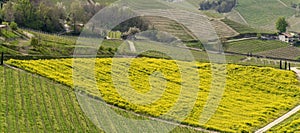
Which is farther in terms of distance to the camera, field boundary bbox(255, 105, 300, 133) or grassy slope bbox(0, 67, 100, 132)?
field boundary bbox(255, 105, 300, 133)

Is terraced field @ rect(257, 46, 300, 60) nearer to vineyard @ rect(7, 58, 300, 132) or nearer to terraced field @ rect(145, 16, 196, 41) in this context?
terraced field @ rect(145, 16, 196, 41)

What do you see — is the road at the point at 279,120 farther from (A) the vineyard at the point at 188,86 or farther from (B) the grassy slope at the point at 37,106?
(B) the grassy slope at the point at 37,106

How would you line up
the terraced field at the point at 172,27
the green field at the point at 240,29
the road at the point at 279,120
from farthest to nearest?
the green field at the point at 240,29 < the terraced field at the point at 172,27 < the road at the point at 279,120

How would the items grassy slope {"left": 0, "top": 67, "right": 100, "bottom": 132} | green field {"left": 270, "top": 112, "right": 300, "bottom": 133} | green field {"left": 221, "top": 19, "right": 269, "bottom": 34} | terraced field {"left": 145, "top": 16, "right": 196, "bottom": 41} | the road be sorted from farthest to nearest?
1. green field {"left": 221, "top": 19, "right": 269, "bottom": 34}
2. terraced field {"left": 145, "top": 16, "right": 196, "bottom": 41}
3. the road
4. green field {"left": 270, "top": 112, "right": 300, "bottom": 133}
5. grassy slope {"left": 0, "top": 67, "right": 100, "bottom": 132}

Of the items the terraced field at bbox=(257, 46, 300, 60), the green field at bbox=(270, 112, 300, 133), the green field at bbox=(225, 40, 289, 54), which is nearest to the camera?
the green field at bbox=(270, 112, 300, 133)

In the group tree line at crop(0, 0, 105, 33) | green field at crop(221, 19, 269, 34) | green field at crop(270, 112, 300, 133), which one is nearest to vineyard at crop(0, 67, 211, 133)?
green field at crop(270, 112, 300, 133)

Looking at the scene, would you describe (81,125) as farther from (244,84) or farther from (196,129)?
(244,84)

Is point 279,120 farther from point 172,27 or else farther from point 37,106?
point 172,27

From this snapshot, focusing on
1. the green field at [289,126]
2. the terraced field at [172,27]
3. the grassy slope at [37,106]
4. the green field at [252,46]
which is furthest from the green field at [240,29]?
the grassy slope at [37,106]
